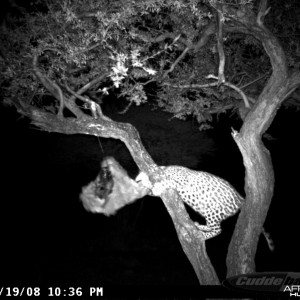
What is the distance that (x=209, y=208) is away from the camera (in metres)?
4.44

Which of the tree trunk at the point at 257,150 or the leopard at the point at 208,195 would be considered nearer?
the tree trunk at the point at 257,150

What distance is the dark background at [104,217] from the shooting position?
6480 millimetres

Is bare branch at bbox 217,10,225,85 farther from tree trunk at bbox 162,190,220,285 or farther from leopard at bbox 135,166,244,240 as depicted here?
tree trunk at bbox 162,190,220,285

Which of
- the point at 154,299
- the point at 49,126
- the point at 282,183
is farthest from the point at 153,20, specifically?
the point at 282,183

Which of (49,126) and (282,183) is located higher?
(49,126)

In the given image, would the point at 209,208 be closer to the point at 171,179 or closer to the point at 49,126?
the point at 171,179

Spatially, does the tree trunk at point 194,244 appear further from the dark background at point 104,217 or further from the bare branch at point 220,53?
the dark background at point 104,217

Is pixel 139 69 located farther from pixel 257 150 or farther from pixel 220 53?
pixel 257 150

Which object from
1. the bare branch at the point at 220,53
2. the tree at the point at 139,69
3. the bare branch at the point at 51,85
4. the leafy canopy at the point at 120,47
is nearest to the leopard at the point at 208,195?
the tree at the point at 139,69

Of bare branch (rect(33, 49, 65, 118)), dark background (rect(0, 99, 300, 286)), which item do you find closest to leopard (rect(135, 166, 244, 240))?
bare branch (rect(33, 49, 65, 118))

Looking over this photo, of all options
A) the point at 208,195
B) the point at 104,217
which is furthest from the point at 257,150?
the point at 104,217

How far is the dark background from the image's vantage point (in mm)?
6480

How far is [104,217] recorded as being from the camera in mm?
8242

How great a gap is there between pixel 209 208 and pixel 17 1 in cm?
360
